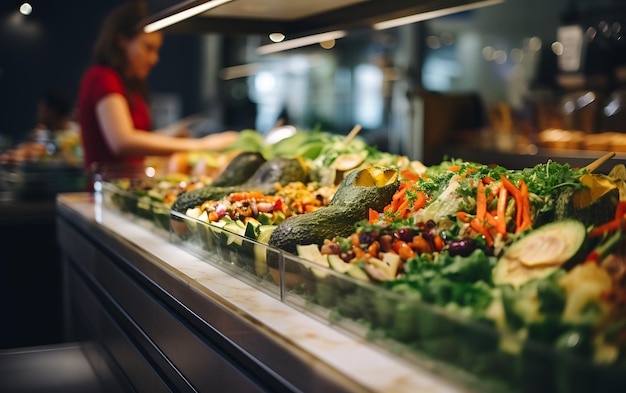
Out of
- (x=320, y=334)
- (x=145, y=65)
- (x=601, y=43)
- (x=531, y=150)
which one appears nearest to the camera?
(x=320, y=334)

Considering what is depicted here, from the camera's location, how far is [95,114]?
4742 millimetres

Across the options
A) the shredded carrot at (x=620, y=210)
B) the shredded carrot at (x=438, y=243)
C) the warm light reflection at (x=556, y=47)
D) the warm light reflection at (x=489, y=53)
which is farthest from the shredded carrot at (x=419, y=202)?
the warm light reflection at (x=489, y=53)

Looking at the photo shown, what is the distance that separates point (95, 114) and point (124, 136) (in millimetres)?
260

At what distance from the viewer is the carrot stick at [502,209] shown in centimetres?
186

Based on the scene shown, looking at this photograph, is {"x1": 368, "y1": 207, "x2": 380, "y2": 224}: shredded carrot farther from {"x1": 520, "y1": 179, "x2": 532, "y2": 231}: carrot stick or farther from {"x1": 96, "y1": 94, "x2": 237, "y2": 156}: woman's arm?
{"x1": 96, "y1": 94, "x2": 237, "y2": 156}: woman's arm

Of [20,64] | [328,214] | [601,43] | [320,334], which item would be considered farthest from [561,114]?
[20,64]

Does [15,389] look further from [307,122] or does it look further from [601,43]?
[307,122]

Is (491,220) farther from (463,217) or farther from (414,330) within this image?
(414,330)

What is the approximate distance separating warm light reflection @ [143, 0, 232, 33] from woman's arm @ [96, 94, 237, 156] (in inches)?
32.2

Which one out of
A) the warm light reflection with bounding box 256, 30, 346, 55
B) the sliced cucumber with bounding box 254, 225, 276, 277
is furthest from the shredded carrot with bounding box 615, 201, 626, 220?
the warm light reflection with bounding box 256, 30, 346, 55

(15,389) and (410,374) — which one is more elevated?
(410,374)

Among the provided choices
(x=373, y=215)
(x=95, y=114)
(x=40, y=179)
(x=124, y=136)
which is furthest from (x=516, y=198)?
(x=40, y=179)

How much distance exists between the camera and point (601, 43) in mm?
6926

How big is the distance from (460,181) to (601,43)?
5.45 meters
